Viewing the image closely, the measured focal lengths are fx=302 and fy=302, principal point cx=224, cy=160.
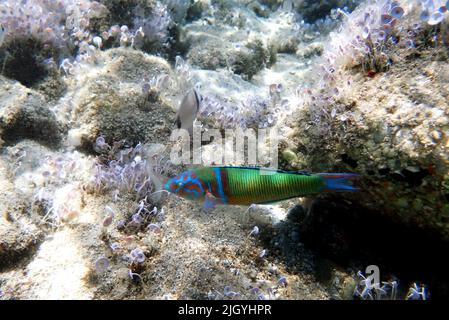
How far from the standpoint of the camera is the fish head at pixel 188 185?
2.65m

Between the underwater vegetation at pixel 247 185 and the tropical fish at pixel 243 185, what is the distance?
3 cm

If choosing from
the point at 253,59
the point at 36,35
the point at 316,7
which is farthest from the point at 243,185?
the point at 316,7

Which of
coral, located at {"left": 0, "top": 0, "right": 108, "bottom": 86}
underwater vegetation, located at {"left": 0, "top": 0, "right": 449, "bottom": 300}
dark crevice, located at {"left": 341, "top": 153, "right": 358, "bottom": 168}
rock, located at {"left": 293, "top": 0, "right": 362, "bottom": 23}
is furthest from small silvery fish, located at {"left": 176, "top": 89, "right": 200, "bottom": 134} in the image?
rock, located at {"left": 293, "top": 0, "right": 362, "bottom": 23}

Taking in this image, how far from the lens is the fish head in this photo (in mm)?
2647

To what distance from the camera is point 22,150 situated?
4.37 metres

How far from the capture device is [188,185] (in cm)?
265

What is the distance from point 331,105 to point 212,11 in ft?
25.8

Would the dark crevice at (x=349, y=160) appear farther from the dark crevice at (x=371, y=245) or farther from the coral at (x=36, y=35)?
the coral at (x=36, y=35)

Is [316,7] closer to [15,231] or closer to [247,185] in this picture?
[247,185]

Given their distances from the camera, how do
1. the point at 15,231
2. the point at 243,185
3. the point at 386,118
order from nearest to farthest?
the point at 243,185, the point at 386,118, the point at 15,231

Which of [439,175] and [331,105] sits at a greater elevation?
[331,105]

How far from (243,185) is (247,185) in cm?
3
